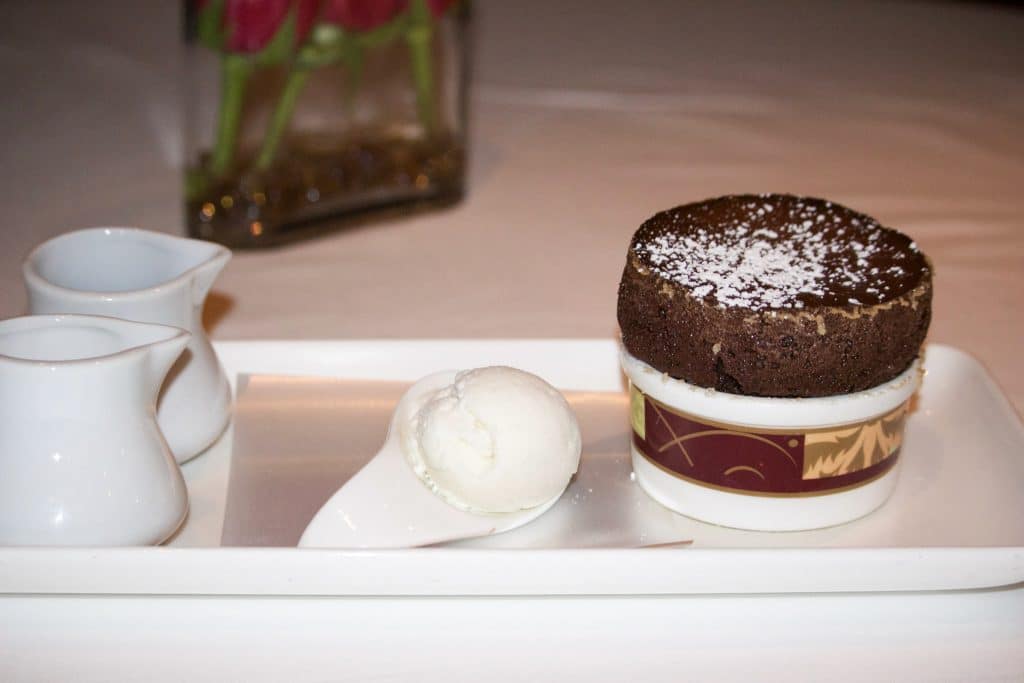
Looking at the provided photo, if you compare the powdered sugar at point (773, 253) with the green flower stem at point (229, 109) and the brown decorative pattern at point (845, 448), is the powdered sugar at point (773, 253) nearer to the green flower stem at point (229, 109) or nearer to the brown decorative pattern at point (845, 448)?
the brown decorative pattern at point (845, 448)

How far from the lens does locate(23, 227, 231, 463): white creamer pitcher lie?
88 cm

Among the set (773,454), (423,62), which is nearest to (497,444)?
(773,454)

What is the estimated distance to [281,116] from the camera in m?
1.40

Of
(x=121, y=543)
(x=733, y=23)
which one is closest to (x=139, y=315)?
(x=121, y=543)

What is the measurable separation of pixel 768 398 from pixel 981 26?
5.49ft

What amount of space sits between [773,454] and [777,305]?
0.37 feet

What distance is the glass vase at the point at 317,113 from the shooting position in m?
1.34

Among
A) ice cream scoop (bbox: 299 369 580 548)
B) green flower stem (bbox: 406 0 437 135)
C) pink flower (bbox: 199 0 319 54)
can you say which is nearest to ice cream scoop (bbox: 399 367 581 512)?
ice cream scoop (bbox: 299 369 580 548)

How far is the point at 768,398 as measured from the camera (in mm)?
844

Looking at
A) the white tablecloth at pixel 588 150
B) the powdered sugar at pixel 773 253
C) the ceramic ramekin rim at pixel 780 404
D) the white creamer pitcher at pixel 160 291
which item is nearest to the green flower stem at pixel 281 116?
the white tablecloth at pixel 588 150

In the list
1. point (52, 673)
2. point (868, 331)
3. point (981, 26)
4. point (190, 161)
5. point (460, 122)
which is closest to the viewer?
point (52, 673)

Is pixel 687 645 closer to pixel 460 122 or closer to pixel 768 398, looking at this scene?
pixel 768 398

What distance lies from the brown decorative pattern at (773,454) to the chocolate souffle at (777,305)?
0.11ft

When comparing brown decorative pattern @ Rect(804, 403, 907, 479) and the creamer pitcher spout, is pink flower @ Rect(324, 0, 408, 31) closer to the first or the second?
the creamer pitcher spout
